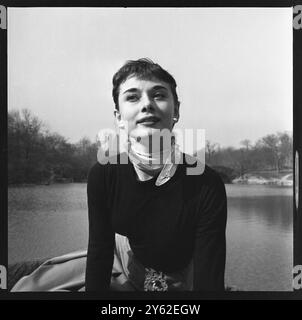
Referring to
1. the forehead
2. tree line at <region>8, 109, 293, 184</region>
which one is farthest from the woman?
tree line at <region>8, 109, 293, 184</region>

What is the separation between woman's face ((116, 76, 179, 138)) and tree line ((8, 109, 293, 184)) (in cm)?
32

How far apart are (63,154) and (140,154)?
1.82 feet

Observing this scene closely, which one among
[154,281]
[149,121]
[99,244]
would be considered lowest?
[154,281]

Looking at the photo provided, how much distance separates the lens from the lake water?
3670mm

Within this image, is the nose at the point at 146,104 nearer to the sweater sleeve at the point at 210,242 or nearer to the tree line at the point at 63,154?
the tree line at the point at 63,154

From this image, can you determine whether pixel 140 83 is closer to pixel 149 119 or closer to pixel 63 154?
pixel 149 119

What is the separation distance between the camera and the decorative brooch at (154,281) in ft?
11.9

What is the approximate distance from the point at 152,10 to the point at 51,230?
1.73 meters

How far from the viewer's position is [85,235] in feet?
12.1

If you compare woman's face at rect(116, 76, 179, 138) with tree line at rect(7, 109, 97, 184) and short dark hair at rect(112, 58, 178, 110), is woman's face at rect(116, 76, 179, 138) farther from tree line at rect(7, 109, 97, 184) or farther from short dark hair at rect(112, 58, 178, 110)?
tree line at rect(7, 109, 97, 184)

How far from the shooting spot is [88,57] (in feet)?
12.0

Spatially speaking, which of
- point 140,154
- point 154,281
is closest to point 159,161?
point 140,154
